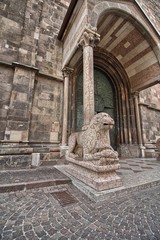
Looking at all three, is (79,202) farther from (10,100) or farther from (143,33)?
(143,33)

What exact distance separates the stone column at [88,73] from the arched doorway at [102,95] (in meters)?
2.89

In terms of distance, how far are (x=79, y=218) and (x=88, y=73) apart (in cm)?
344

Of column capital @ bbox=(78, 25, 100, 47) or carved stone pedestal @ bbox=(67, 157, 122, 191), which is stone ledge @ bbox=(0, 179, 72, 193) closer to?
carved stone pedestal @ bbox=(67, 157, 122, 191)

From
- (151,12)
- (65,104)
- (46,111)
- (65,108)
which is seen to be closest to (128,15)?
(151,12)

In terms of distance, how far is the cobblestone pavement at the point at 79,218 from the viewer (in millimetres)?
1290

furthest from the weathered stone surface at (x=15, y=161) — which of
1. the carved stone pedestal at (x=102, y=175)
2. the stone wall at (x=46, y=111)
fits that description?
the carved stone pedestal at (x=102, y=175)

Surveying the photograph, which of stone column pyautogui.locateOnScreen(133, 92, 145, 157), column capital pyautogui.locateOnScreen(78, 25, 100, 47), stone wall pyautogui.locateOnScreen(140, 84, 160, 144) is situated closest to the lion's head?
column capital pyautogui.locateOnScreen(78, 25, 100, 47)

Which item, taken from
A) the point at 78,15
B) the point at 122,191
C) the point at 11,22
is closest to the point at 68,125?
the point at 122,191

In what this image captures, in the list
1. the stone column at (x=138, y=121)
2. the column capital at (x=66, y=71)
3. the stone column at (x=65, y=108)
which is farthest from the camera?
the stone column at (x=138, y=121)

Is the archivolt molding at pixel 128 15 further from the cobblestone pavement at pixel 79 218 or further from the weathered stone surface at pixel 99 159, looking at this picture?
the cobblestone pavement at pixel 79 218

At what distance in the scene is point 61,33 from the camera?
5934 mm

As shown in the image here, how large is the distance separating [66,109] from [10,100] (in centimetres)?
226

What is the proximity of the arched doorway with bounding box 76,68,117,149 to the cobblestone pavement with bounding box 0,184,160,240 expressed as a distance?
486 centimetres

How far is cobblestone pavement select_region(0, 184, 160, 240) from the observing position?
1.29 meters
